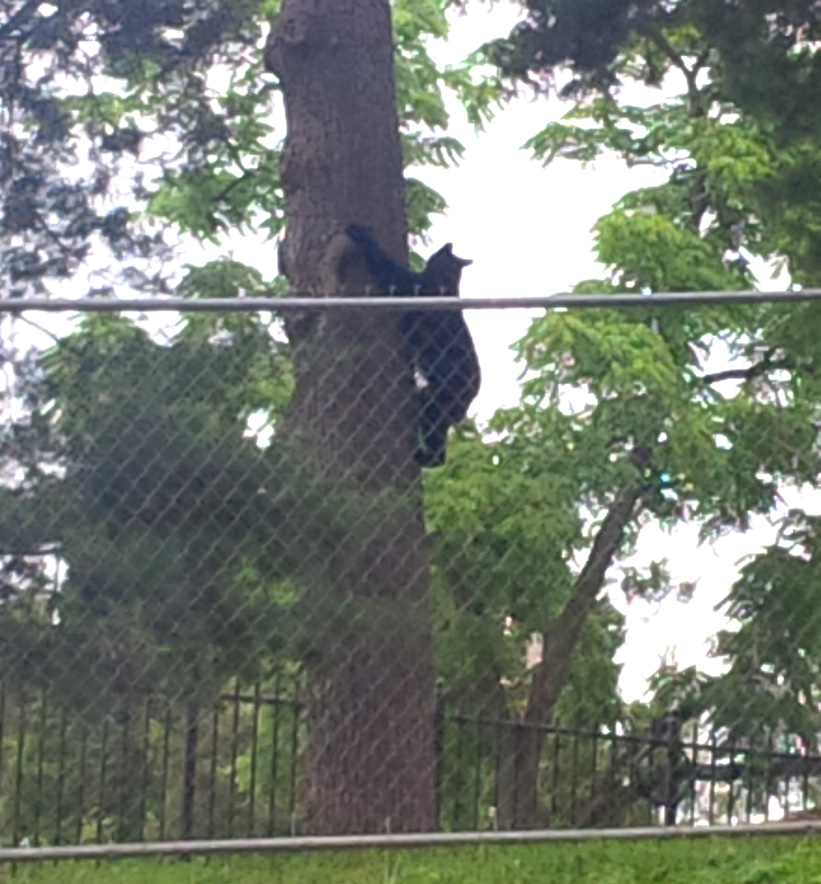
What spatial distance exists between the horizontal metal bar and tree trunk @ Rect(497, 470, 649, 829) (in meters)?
0.14

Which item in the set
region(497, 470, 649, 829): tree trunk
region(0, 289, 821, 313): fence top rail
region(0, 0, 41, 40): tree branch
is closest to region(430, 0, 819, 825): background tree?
region(497, 470, 649, 829): tree trunk

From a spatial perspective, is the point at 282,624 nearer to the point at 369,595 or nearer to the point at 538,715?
the point at 369,595

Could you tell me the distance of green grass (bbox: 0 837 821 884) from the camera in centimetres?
413

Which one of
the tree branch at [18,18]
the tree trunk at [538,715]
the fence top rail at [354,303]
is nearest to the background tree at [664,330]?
the tree trunk at [538,715]

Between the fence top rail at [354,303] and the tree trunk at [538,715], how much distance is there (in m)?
0.97

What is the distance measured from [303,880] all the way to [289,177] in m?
4.08

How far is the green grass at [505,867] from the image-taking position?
413 cm

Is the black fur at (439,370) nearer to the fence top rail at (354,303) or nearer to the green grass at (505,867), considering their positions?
the fence top rail at (354,303)

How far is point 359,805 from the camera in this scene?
4.42 metres

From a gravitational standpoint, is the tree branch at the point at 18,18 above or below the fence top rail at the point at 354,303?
above

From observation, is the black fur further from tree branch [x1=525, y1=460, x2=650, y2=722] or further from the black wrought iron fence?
the black wrought iron fence

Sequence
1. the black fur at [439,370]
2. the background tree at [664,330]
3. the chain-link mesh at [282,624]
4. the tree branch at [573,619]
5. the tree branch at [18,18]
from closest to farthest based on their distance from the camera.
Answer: the chain-link mesh at [282,624] < the black fur at [439,370] < the tree branch at [573,619] < the background tree at [664,330] < the tree branch at [18,18]

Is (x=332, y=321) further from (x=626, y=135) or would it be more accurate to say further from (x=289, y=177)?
(x=626, y=135)

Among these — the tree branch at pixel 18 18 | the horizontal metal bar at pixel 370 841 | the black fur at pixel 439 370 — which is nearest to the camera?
the horizontal metal bar at pixel 370 841
